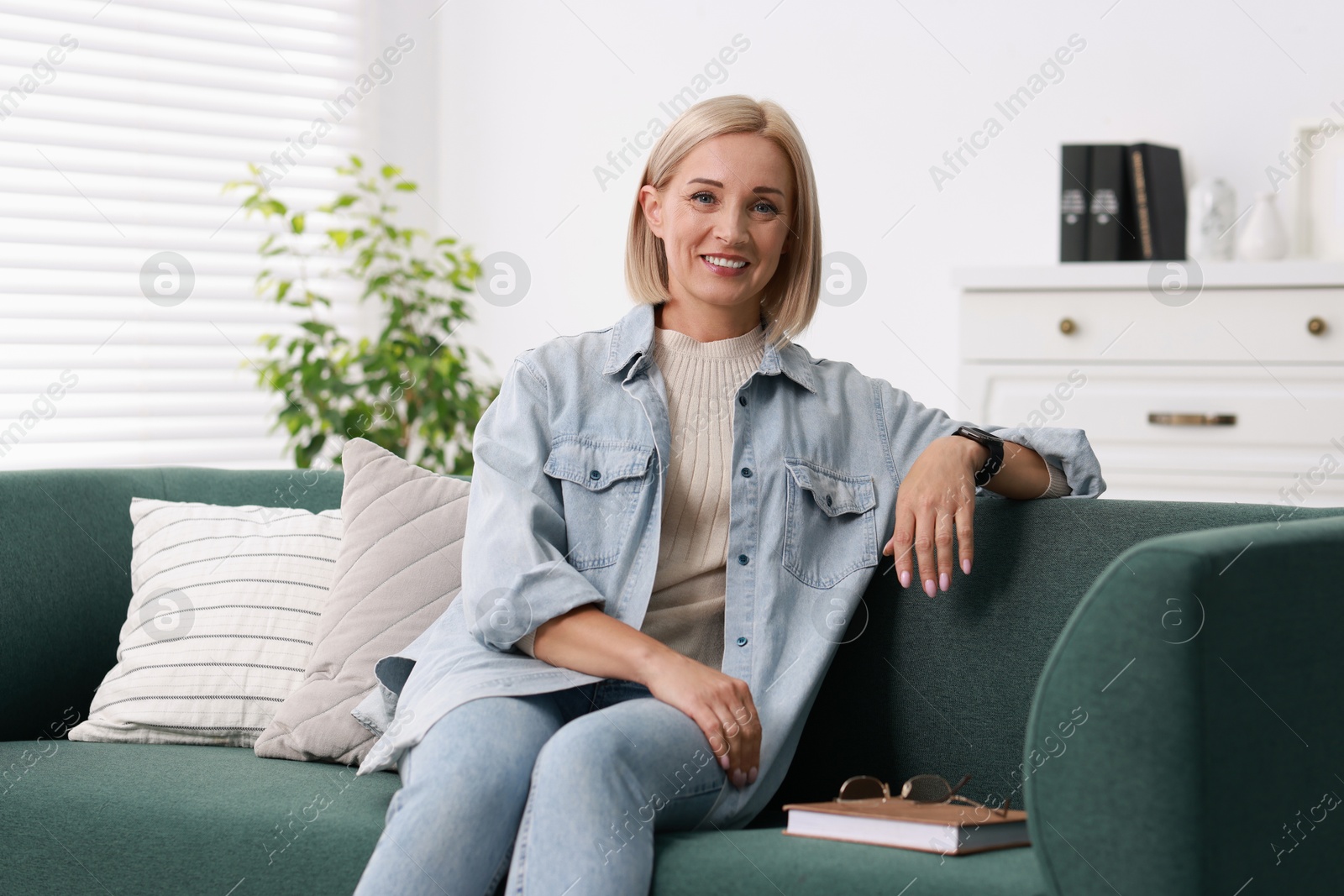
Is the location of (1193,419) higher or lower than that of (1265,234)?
lower

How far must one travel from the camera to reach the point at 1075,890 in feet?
3.49

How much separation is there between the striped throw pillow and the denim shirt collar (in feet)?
1.84

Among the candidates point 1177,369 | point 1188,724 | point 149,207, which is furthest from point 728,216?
point 149,207

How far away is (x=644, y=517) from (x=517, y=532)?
161mm

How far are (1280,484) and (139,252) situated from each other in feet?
8.93

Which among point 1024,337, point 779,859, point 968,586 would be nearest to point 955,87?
point 1024,337

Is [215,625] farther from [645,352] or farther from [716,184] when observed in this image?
[716,184]

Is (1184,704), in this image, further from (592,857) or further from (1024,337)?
(1024,337)

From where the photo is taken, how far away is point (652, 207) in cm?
170

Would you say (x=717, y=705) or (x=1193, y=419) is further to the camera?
(x=1193, y=419)

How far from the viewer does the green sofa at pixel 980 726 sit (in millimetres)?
1035

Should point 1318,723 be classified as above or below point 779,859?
above

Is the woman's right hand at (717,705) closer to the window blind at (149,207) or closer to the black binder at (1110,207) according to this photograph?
the black binder at (1110,207)

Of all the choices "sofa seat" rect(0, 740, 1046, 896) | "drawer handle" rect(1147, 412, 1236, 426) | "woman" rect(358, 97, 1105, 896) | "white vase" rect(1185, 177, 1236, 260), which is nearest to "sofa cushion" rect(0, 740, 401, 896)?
"sofa seat" rect(0, 740, 1046, 896)
